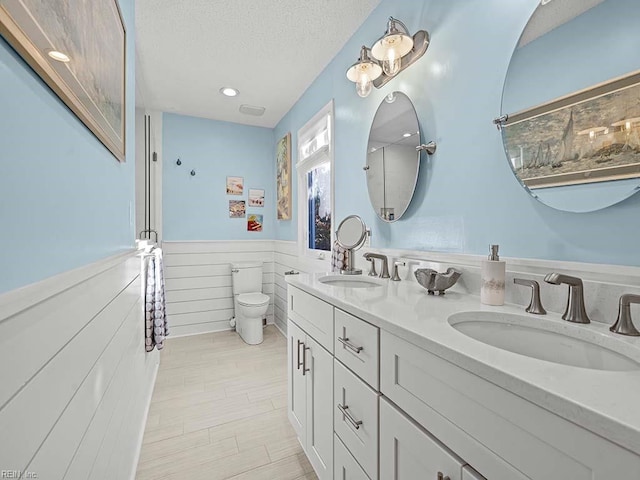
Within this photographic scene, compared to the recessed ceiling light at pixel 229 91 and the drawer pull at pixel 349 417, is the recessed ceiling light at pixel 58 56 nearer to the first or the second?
the drawer pull at pixel 349 417

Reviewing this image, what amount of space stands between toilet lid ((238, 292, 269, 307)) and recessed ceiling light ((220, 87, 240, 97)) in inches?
83.7

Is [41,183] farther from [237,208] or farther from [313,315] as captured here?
[237,208]

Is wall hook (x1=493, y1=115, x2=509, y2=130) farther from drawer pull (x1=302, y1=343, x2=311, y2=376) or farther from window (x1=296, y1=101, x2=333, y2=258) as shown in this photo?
window (x1=296, y1=101, x2=333, y2=258)

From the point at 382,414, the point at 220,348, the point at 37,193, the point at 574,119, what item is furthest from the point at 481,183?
the point at 220,348

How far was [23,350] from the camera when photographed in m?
0.40

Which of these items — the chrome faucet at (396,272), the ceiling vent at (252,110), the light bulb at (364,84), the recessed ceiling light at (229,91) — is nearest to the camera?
the chrome faucet at (396,272)

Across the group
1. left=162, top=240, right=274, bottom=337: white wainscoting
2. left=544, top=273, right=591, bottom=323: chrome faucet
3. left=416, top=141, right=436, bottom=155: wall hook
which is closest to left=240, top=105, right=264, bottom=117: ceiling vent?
left=162, top=240, right=274, bottom=337: white wainscoting

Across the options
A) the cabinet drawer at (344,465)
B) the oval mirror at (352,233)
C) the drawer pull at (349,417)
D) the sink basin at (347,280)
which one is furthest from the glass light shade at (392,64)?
the cabinet drawer at (344,465)

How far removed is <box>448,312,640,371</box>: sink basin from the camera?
620mm

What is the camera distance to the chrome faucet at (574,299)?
742 millimetres

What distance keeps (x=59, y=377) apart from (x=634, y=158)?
4.55 feet

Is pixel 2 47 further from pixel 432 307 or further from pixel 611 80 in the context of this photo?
pixel 611 80

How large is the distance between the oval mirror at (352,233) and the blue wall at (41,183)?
4.16ft

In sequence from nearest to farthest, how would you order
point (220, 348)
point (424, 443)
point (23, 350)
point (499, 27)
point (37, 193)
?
point (23, 350) < point (37, 193) < point (424, 443) < point (499, 27) < point (220, 348)
